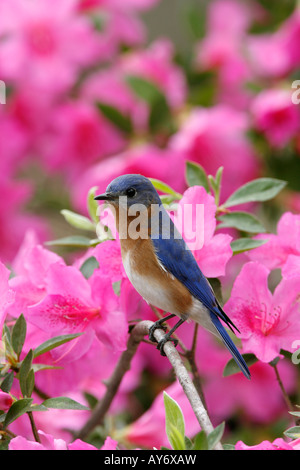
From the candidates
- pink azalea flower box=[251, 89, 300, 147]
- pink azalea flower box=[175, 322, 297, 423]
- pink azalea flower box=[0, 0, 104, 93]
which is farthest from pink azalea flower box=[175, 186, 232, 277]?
pink azalea flower box=[0, 0, 104, 93]

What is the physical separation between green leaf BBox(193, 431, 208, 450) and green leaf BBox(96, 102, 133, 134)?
2.84ft

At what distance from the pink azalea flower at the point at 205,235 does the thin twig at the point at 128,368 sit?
9 cm

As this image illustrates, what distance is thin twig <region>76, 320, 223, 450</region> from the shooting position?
557 millimetres

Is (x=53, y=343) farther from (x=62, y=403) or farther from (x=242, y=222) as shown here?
(x=242, y=222)

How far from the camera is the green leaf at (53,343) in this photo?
684mm

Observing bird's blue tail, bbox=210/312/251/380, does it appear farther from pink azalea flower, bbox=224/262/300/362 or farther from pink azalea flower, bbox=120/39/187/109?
pink azalea flower, bbox=120/39/187/109

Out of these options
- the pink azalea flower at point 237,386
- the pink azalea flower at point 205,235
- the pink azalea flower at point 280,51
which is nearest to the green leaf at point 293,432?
the pink azalea flower at point 205,235

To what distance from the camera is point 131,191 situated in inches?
30.8

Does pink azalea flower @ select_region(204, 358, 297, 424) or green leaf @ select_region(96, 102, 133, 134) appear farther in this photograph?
green leaf @ select_region(96, 102, 133, 134)

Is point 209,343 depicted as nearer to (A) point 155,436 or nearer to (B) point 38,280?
(A) point 155,436

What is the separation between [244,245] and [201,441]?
0.86 feet

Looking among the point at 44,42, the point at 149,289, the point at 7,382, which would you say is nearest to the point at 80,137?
the point at 44,42

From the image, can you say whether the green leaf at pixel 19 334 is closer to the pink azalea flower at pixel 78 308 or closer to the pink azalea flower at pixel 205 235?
the pink azalea flower at pixel 78 308

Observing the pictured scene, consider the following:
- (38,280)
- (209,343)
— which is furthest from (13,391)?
(209,343)
